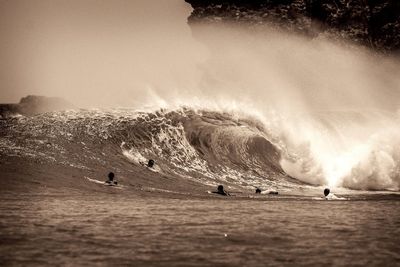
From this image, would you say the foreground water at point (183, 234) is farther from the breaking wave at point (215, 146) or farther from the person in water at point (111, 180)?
the breaking wave at point (215, 146)

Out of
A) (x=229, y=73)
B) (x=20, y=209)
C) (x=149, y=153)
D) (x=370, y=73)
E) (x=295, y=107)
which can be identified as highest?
(x=370, y=73)

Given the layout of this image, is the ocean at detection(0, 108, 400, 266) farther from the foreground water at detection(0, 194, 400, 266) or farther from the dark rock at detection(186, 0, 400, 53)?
the dark rock at detection(186, 0, 400, 53)

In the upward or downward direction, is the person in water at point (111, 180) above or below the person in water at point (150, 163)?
below

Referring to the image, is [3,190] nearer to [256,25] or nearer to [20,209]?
[20,209]

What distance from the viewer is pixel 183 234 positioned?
908cm

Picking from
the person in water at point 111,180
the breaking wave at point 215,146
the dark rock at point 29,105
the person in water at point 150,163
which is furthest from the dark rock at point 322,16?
the person in water at point 111,180

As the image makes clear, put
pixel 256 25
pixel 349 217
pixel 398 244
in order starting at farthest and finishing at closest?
pixel 256 25 < pixel 349 217 < pixel 398 244

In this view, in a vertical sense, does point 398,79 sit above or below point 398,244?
above

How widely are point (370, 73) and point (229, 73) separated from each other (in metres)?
22.5

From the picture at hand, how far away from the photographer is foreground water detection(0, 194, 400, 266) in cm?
717

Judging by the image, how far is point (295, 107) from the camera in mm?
40812

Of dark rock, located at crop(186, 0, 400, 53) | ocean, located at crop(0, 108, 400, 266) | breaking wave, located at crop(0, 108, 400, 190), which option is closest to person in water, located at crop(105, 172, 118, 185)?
ocean, located at crop(0, 108, 400, 266)

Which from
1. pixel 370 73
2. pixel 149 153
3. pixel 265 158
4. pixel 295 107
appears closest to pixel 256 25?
pixel 370 73

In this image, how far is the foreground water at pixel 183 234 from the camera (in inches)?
282
